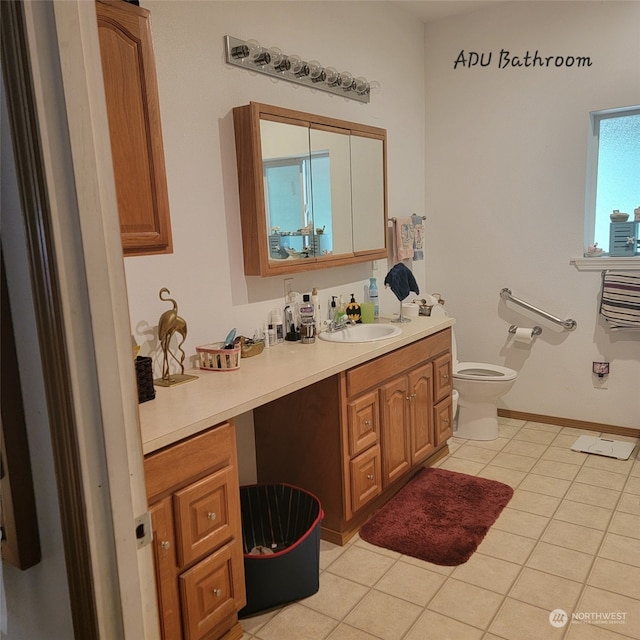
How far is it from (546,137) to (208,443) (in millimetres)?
2992

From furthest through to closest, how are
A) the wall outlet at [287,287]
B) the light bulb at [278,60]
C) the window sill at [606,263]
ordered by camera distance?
the window sill at [606,263]
the wall outlet at [287,287]
the light bulb at [278,60]

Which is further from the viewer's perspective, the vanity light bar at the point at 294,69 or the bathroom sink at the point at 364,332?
the bathroom sink at the point at 364,332

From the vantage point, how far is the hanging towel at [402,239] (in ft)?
12.1

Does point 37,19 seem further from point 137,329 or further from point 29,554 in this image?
point 137,329

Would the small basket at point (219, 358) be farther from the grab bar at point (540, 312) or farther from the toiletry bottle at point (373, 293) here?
the grab bar at point (540, 312)

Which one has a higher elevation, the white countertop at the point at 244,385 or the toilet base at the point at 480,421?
the white countertop at the point at 244,385

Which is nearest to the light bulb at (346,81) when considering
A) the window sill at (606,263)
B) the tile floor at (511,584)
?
the window sill at (606,263)

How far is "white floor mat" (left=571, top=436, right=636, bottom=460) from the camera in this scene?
132 inches

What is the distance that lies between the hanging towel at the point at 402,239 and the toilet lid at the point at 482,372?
2.66ft

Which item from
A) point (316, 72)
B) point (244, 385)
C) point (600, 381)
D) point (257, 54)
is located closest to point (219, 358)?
point (244, 385)

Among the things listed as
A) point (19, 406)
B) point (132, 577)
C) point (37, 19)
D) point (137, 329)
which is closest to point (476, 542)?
point (137, 329)

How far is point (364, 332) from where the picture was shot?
10.1ft

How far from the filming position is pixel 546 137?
3625 mm

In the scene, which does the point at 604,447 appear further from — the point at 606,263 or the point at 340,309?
the point at 340,309
